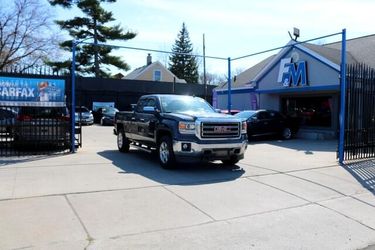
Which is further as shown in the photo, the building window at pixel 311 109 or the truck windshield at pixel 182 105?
the building window at pixel 311 109

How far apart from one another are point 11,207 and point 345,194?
599 cm

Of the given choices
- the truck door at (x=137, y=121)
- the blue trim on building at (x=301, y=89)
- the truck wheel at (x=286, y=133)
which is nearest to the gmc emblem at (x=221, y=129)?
the truck door at (x=137, y=121)

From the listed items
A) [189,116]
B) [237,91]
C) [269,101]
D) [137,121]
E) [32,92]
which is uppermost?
[237,91]

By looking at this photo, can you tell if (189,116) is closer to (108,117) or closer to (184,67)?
(108,117)

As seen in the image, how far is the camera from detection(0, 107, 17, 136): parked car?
38.9ft

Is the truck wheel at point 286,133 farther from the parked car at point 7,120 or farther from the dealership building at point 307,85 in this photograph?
the parked car at point 7,120

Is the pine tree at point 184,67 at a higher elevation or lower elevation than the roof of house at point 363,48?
higher

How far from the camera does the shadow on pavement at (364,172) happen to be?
335 inches

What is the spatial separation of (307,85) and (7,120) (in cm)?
1406

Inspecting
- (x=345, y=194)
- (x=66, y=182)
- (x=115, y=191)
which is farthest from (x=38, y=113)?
(x=345, y=194)

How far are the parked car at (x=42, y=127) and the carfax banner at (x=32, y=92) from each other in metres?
0.29

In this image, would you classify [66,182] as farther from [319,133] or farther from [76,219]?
[319,133]

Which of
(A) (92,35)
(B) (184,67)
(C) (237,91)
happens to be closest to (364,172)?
(C) (237,91)

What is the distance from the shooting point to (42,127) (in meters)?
12.1
